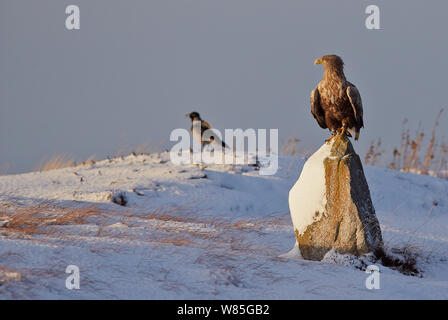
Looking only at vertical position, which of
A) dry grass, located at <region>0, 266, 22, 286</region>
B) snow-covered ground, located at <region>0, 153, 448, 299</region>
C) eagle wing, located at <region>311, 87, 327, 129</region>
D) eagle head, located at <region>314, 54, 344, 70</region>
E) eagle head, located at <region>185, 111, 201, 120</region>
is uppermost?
eagle head, located at <region>314, 54, 344, 70</region>

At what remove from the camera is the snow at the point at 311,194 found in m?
5.46

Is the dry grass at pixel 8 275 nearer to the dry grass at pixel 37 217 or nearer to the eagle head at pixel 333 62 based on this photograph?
the dry grass at pixel 37 217

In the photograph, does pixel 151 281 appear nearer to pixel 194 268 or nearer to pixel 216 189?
pixel 194 268

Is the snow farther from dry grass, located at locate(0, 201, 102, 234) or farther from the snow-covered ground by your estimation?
dry grass, located at locate(0, 201, 102, 234)

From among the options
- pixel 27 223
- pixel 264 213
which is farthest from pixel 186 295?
pixel 264 213

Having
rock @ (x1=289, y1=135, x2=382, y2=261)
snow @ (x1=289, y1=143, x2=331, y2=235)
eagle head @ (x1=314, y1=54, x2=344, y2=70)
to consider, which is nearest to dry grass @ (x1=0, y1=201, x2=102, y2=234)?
snow @ (x1=289, y1=143, x2=331, y2=235)

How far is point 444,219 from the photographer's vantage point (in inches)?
376

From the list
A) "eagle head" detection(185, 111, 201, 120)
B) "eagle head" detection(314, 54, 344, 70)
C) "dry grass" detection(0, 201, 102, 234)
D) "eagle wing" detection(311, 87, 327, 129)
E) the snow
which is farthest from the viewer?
"eagle head" detection(185, 111, 201, 120)

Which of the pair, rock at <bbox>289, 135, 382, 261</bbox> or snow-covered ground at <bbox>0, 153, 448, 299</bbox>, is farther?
rock at <bbox>289, 135, 382, 261</bbox>

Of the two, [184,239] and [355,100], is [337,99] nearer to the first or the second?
[355,100]

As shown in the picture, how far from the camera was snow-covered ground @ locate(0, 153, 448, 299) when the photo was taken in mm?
3492

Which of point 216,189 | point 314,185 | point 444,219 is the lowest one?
point 444,219
